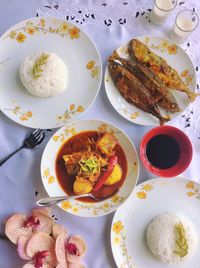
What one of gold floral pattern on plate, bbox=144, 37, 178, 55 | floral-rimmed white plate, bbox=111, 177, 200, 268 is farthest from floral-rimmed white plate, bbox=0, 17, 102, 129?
floral-rimmed white plate, bbox=111, 177, 200, 268

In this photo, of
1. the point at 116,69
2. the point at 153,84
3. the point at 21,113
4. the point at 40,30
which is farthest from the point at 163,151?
the point at 40,30

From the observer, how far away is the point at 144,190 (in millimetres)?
1904

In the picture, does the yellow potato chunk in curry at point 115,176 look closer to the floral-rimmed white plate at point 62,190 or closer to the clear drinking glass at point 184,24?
the floral-rimmed white plate at point 62,190

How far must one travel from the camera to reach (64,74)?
6.31 ft

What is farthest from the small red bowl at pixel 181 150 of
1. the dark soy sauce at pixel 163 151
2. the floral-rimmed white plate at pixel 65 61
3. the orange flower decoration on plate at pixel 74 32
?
the orange flower decoration on plate at pixel 74 32

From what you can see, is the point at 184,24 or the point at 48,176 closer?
the point at 48,176

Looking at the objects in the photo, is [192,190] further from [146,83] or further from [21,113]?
[21,113]

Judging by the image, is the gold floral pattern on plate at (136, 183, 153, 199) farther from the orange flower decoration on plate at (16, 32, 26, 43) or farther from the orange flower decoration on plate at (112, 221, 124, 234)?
the orange flower decoration on plate at (16, 32, 26, 43)

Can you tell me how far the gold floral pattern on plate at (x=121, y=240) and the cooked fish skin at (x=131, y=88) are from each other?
50cm

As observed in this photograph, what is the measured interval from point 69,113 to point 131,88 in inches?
11.3

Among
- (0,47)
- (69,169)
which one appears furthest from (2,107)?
(69,169)

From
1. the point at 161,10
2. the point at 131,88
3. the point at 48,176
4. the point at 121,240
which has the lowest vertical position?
the point at 121,240

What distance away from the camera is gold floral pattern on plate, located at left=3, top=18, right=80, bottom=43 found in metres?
1.93

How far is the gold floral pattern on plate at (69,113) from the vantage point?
1.91 metres
